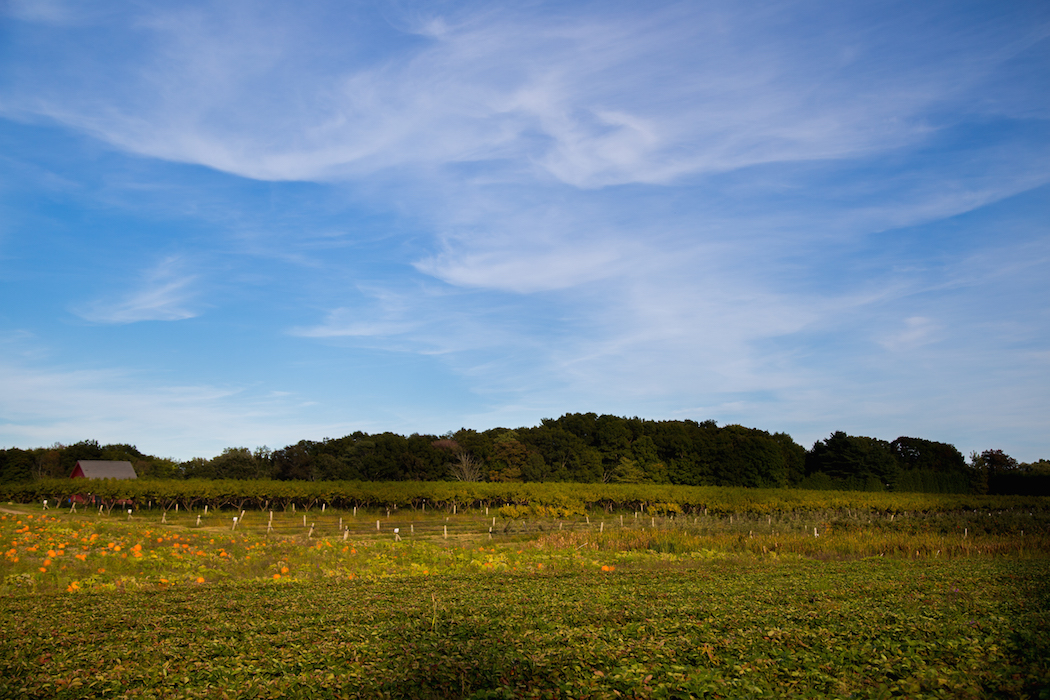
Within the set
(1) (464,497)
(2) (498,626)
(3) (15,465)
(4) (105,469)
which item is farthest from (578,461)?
(2) (498,626)

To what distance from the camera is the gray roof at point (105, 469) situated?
67688 millimetres

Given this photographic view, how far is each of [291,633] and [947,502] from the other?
6766 centimetres

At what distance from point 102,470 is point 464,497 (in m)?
43.4

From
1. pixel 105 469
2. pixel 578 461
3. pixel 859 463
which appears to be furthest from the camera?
pixel 859 463

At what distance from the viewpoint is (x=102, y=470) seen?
2721 inches

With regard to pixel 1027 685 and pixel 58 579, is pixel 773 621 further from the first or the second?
pixel 58 579

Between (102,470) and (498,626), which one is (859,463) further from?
(102,470)

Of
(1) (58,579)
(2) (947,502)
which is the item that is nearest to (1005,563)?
(1) (58,579)

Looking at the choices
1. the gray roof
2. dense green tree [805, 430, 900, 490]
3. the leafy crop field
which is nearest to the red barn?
the gray roof

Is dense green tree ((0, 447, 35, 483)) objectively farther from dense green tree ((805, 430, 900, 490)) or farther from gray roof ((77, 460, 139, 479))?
dense green tree ((805, 430, 900, 490))

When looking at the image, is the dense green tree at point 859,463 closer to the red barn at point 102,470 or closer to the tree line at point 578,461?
the tree line at point 578,461

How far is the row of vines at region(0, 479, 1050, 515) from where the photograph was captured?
169 ft

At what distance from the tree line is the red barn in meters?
8.86

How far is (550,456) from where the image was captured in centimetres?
8162
